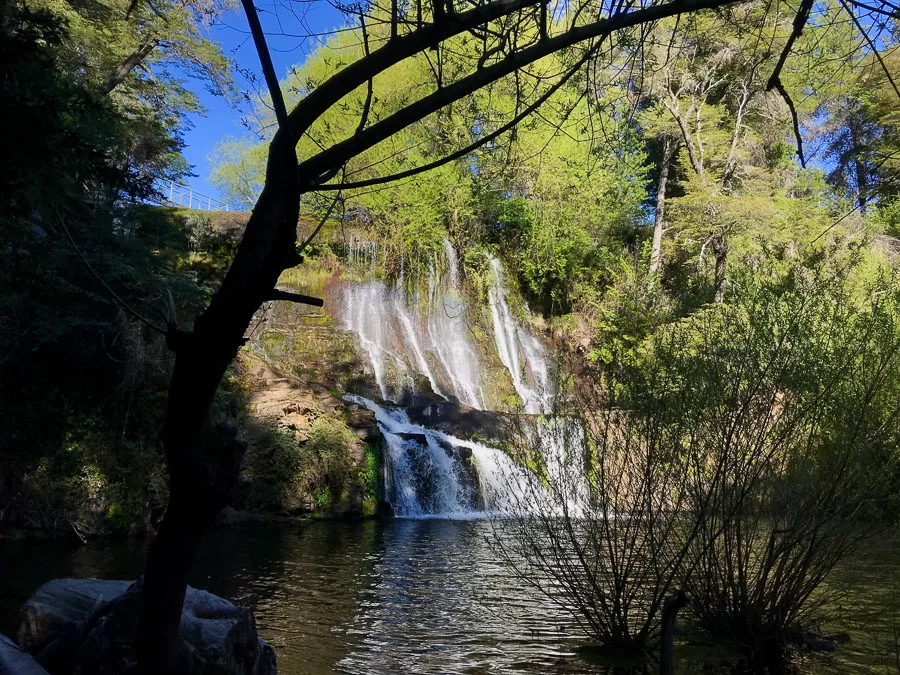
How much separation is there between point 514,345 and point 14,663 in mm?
21131

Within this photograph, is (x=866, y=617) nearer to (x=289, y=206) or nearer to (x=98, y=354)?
(x=289, y=206)

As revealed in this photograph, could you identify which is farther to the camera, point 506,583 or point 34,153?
point 506,583

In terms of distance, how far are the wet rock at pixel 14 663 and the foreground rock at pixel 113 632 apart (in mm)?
447

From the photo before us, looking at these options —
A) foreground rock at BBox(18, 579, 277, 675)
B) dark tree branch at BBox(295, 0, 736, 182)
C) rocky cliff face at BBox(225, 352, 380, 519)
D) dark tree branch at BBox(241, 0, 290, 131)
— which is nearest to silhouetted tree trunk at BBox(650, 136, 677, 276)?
rocky cliff face at BBox(225, 352, 380, 519)

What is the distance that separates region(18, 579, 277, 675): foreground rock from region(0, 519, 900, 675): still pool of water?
73 centimetres

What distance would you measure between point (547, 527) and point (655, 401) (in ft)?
4.11

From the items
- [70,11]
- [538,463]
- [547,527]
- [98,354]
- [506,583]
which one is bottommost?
[506,583]

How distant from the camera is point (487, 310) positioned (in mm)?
24422

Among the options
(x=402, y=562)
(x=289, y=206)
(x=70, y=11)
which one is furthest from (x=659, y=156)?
(x=289, y=206)

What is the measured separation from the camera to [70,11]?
16.0 metres

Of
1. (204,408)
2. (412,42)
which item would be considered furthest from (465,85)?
(204,408)

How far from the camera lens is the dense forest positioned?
2.68m

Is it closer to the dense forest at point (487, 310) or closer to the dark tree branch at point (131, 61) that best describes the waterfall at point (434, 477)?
the dense forest at point (487, 310)

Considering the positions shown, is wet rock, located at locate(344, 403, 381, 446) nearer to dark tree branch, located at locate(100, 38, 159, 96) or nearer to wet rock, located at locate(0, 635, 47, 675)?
dark tree branch, located at locate(100, 38, 159, 96)
